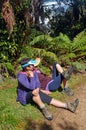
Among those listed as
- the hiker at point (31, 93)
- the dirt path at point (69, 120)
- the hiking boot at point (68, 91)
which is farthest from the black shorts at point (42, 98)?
the hiking boot at point (68, 91)

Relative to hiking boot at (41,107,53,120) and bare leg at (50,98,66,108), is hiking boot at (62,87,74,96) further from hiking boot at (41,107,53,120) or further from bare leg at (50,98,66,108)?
hiking boot at (41,107,53,120)

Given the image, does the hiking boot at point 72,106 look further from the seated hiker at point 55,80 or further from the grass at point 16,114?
the seated hiker at point 55,80

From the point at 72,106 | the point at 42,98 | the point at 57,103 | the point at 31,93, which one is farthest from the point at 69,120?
the point at 31,93

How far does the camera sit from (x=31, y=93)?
7504mm

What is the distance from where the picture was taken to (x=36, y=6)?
14.6m

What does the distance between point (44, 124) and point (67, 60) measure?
3653 mm

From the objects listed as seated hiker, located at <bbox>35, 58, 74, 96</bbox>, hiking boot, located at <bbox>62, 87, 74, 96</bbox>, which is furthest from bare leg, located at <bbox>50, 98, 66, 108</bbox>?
hiking boot, located at <bbox>62, 87, 74, 96</bbox>

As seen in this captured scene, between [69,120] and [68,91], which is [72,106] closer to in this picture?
[69,120]

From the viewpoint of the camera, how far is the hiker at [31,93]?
7.47 meters

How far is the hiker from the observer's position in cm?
747

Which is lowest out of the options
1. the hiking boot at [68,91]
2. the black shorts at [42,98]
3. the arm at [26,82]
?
the hiking boot at [68,91]

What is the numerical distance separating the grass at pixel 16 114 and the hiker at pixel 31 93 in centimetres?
15

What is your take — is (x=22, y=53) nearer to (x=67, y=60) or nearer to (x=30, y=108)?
(x=67, y=60)

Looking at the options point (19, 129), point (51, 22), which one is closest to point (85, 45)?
point (19, 129)
